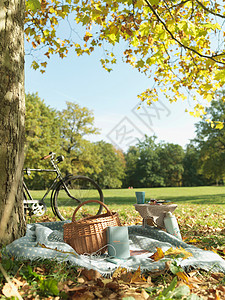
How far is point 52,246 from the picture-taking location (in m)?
2.73

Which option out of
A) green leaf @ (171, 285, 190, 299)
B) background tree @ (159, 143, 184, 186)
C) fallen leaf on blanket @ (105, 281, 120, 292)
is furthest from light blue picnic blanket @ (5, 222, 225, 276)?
background tree @ (159, 143, 184, 186)

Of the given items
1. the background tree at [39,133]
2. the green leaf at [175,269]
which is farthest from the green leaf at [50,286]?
the background tree at [39,133]

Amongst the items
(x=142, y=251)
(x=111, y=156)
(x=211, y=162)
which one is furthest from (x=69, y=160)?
(x=142, y=251)

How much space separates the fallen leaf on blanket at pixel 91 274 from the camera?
2098 mm

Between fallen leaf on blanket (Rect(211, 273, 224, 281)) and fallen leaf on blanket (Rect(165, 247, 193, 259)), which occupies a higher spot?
fallen leaf on blanket (Rect(165, 247, 193, 259))

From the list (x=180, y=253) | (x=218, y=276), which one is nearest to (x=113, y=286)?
(x=180, y=253)

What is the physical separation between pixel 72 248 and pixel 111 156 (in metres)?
42.2

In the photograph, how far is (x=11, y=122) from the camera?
2.81 m

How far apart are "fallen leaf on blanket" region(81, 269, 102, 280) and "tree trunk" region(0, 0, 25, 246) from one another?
105 centimetres

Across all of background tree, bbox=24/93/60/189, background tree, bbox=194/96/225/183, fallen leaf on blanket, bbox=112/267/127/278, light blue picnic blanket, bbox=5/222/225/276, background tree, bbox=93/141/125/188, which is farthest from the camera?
background tree, bbox=93/141/125/188

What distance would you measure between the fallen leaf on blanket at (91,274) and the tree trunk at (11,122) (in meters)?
1.05

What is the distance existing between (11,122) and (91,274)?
71.0 inches

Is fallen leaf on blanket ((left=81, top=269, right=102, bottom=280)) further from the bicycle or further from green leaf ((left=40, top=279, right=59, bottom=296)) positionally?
the bicycle

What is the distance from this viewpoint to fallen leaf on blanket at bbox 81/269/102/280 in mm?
2098
